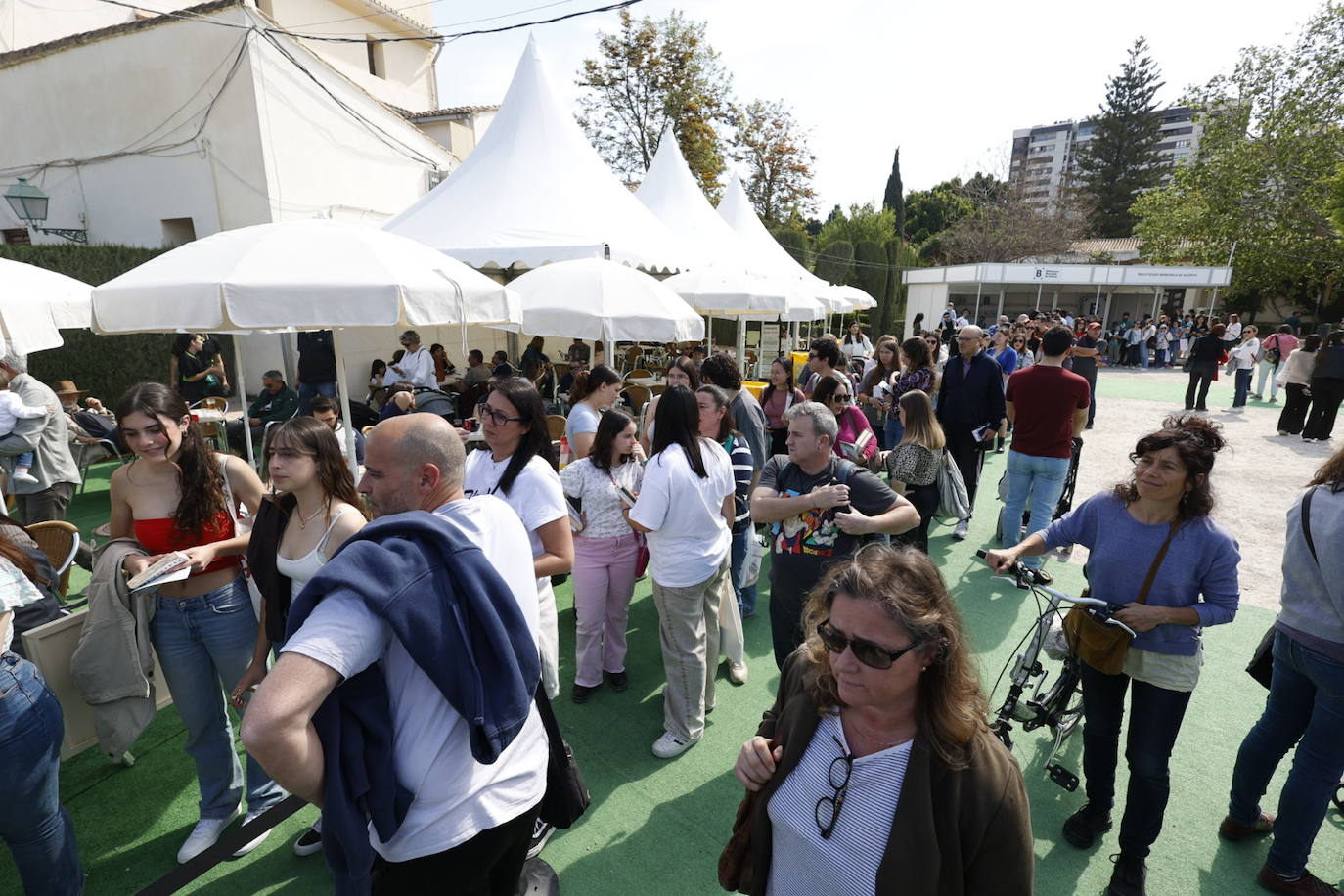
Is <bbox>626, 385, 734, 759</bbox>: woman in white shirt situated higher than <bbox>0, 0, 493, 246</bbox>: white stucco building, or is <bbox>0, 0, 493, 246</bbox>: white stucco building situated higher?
<bbox>0, 0, 493, 246</bbox>: white stucco building

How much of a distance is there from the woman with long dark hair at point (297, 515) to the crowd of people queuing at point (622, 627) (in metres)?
0.01

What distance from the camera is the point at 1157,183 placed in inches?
1863

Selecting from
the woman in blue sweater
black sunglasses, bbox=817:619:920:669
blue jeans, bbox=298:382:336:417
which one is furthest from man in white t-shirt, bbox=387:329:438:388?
black sunglasses, bbox=817:619:920:669

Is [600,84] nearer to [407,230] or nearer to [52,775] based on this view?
[407,230]

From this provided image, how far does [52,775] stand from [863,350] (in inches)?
557

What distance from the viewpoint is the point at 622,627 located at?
3.89m

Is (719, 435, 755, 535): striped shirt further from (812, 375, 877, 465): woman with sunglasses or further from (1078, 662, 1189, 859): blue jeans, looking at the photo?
(1078, 662, 1189, 859): blue jeans

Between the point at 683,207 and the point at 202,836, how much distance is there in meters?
13.1

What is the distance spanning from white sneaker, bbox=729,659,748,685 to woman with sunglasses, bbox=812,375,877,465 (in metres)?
1.54

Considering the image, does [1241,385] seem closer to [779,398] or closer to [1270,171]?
[779,398]

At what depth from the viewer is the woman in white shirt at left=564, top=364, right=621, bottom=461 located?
437 centimetres

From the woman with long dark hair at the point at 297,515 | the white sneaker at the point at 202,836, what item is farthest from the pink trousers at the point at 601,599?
the white sneaker at the point at 202,836

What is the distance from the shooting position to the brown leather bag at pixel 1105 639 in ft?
7.93

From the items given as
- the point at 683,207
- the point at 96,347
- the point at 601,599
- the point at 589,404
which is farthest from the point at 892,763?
the point at 96,347
